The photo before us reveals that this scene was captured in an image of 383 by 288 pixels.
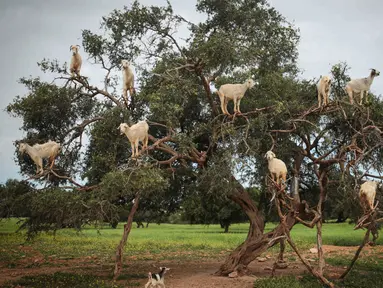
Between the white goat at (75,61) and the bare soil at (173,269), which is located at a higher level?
the white goat at (75,61)

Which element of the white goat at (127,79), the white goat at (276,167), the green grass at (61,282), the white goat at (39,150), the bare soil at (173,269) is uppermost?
the white goat at (127,79)

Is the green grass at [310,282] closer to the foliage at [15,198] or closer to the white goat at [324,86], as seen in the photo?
the white goat at [324,86]

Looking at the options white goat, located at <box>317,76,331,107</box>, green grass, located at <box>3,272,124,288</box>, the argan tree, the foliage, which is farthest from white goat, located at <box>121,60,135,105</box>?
green grass, located at <box>3,272,124,288</box>

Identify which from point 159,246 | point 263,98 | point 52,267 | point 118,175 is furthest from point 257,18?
point 159,246

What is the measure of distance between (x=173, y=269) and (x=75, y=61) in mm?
8867

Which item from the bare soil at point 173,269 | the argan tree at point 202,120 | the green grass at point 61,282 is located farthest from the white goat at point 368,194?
the green grass at point 61,282

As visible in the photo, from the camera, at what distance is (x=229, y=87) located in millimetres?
12797

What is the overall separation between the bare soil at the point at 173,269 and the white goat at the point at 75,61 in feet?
21.4

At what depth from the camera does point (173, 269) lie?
57.6 feet

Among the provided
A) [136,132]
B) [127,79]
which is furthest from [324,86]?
[127,79]

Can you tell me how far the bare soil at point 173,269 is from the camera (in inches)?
557

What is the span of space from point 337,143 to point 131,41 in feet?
25.9

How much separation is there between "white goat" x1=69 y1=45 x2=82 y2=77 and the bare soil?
21.4ft

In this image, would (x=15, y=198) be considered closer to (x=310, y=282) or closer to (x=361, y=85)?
(x=310, y=282)
